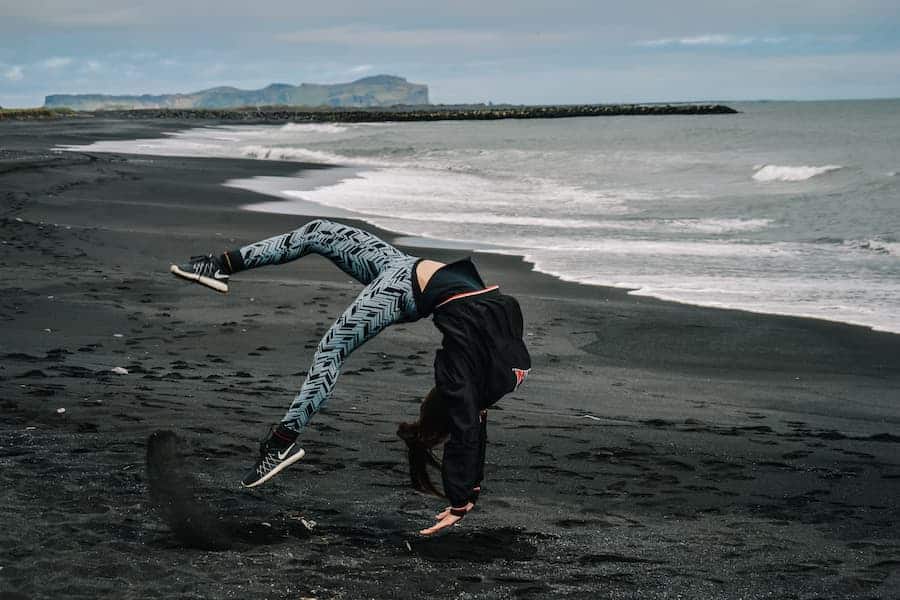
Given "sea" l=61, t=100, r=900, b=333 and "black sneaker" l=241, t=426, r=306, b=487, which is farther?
"sea" l=61, t=100, r=900, b=333

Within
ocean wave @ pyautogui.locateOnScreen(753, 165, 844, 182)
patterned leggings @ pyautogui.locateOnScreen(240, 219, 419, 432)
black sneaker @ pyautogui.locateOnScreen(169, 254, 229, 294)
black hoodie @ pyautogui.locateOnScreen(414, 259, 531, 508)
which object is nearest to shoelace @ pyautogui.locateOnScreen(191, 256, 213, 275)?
black sneaker @ pyautogui.locateOnScreen(169, 254, 229, 294)

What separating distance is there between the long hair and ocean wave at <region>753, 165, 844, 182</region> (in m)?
33.2

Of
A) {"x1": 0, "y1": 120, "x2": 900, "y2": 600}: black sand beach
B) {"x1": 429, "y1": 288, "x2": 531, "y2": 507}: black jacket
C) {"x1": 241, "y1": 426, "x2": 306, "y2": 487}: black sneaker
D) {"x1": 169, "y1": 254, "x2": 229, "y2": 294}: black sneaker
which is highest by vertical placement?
{"x1": 169, "y1": 254, "x2": 229, "y2": 294}: black sneaker

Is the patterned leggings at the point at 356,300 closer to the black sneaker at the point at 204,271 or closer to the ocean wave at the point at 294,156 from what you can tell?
the black sneaker at the point at 204,271

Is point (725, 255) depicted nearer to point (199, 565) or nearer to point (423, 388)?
point (423, 388)

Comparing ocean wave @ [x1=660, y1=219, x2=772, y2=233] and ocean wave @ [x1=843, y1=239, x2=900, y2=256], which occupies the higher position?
ocean wave @ [x1=660, y1=219, x2=772, y2=233]

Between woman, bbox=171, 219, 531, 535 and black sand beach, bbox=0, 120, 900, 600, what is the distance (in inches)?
15.4

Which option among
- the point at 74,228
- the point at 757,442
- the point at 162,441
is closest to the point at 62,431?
the point at 162,441

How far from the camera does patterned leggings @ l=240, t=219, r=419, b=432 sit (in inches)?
167

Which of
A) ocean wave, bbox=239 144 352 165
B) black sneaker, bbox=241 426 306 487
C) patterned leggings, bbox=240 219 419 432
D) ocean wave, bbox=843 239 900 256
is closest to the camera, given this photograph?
patterned leggings, bbox=240 219 419 432

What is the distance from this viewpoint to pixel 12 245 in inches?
525

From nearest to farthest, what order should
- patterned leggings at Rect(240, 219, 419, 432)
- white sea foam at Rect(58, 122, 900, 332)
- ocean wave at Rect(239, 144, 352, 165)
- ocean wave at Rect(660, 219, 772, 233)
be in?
patterned leggings at Rect(240, 219, 419, 432), white sea foam at Rect(58, 122, 900, 332), ocean wave at Rect(660, 219, 772, 233), ocean wave at Rect(239, 144, 352, 165)

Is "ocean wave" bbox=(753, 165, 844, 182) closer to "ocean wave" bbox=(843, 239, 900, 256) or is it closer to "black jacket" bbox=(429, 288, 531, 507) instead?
"ocean wave" bbox=(843, 239, 900, 256)

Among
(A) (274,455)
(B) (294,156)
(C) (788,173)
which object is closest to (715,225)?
(C) (788,173)
